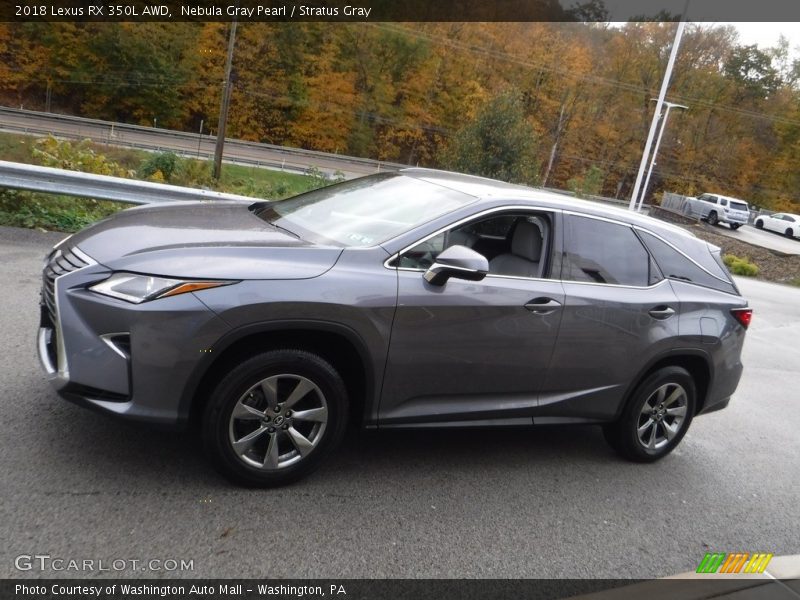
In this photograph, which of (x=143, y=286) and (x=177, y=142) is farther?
(x=177, y=142)

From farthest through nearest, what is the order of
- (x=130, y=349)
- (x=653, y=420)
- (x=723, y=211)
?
(x=723, y=211)
(x=653, y=420)
(x=130, y=349)

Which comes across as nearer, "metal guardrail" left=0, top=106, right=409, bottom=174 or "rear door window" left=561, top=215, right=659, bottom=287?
"rear door window" left=561, top=215, right=659, bottom=287

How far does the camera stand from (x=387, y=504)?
379 centimetres

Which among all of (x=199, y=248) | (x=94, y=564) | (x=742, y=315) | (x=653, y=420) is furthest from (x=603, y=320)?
(x=94, y=564)

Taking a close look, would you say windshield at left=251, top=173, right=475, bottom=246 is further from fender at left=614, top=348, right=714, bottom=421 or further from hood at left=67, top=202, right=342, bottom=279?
fender at left=614, top=348, right=714, bottom=421

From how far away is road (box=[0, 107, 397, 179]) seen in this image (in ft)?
140

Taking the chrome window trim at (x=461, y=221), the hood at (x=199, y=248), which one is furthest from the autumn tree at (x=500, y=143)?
the hood at (x=199, y=248)

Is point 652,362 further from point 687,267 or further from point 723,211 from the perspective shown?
point 723,211

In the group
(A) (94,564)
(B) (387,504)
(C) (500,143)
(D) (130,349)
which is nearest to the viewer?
(A) (94,564)

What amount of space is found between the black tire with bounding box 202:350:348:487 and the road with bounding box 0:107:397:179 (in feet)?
126

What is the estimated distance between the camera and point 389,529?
3.56 metres

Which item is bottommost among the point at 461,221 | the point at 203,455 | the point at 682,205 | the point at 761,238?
the point at 761,238

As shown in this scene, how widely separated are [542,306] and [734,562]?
1.76 m

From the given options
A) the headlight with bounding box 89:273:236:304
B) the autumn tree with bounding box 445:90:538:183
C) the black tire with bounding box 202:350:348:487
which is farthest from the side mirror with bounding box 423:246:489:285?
the autumn tree with bounding box 445:90:538:183
